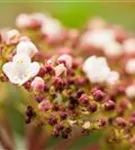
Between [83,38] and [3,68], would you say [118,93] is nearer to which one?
[3,68]

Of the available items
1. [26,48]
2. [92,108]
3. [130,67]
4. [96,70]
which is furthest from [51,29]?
[92,108]

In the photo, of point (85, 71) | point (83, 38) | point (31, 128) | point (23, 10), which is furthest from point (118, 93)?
point (23, 10)

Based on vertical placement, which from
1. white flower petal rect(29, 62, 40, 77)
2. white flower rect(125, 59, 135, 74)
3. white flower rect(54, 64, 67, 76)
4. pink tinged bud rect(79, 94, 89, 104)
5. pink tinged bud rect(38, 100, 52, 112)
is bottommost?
white flower rect(125, 59, 135, 74)

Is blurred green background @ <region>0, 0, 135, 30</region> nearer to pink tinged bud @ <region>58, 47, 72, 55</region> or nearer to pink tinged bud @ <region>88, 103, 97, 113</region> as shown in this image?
pink tinged bud @ <region>58, 47, 72, 55</region>

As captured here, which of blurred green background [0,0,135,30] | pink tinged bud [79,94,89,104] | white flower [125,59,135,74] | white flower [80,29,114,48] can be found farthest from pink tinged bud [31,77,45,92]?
blurred green background [0,0,135,30]

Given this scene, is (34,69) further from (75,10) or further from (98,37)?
(75,10)

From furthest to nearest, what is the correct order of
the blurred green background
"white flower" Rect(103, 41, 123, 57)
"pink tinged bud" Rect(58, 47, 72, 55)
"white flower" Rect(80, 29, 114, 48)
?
the blurred green background
"white flower" Rect(80, 29, 114, 48)
"white flower" Rect(103, 41, 123, 57)
"pink tinged bud" Rect(58, 47, 72, 55)
